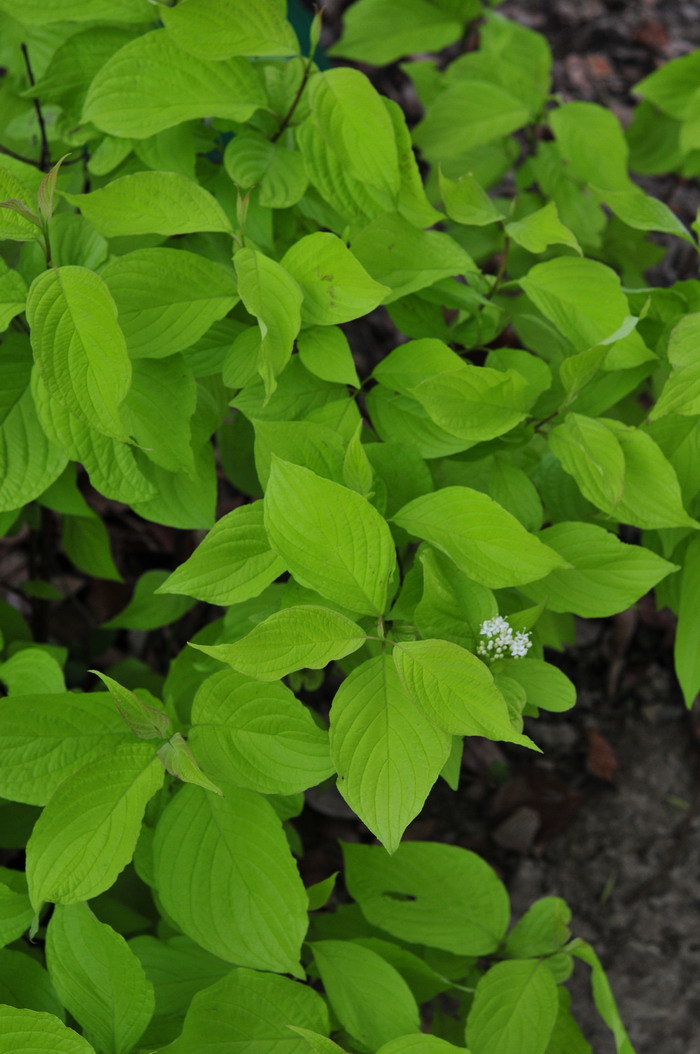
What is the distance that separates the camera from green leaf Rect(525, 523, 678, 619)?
117cm

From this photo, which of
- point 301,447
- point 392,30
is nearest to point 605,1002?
point 301,447

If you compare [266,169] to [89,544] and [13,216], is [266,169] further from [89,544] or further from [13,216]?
[89,544]

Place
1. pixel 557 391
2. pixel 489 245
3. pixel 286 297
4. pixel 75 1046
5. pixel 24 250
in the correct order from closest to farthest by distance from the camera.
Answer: pixel 75 1046 → pixel 286 297 → pixel 24 250 → pixel 557 391 → pixel 489 245

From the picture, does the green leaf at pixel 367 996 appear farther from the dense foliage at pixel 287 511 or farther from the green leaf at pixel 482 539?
the green leaf at pixel 482 539

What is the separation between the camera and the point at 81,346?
1039 mm

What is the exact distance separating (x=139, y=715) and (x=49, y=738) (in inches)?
6.3

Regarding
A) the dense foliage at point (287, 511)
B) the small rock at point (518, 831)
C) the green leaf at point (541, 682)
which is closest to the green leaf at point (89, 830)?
the dense foliage at point (287, 511)

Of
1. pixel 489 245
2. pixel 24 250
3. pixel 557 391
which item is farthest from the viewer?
pixel 489 245

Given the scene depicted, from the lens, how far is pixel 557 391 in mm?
1344

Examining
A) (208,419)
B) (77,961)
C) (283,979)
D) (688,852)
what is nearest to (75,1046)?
(77,961)

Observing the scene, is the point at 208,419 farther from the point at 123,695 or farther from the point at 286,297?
the point at 123,695

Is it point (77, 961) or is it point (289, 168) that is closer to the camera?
point (77, 961)

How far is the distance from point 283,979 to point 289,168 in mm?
1117

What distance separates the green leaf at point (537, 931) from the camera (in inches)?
55.6
